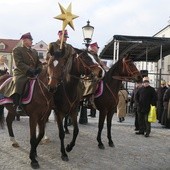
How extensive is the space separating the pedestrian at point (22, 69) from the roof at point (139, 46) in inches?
189

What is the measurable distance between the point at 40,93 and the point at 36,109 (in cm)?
33

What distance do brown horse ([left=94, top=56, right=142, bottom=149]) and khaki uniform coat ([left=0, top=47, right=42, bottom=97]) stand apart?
2198 mm

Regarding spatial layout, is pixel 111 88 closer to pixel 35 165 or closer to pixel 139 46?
pixel 35 165

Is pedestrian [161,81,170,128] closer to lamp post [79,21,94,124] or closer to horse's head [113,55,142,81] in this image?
lamp post [79,21,94,124]

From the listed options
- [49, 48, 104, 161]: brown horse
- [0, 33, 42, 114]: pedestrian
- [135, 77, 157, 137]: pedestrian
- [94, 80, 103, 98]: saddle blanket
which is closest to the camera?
[0, 33, 42, 114]: pedestrian

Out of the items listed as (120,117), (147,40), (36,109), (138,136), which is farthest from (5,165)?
(147,40)

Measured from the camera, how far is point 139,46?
1888 centimetres

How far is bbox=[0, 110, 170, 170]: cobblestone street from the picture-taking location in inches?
287

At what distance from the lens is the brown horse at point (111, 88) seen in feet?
31.0

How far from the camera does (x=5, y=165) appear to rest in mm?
7055

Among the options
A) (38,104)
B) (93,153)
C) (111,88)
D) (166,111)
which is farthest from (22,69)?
(166,111)

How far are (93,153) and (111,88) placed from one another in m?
1.94

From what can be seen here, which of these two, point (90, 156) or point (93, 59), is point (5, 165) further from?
point (93, 59)

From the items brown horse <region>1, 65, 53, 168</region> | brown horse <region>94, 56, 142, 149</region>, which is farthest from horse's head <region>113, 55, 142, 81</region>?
brown horse <region>1, 65, 53, 168</region>
